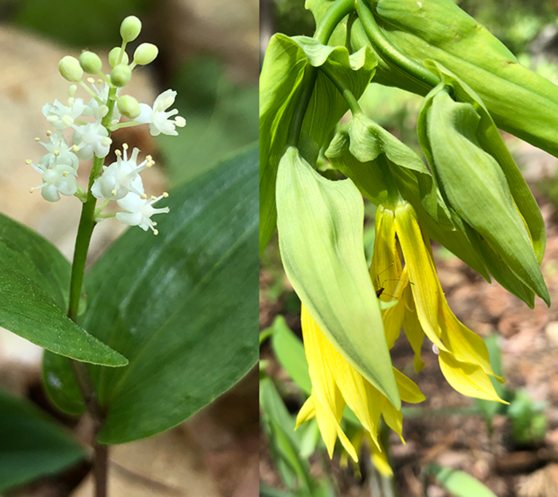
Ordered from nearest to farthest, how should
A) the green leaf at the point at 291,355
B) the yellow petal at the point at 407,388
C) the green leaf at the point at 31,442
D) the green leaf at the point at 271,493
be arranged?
the yellow petal at the point at 407,388
the green leaf at the point at 31,442
the green leaf at the point at 291,355
the green leaf at the point at 271,493

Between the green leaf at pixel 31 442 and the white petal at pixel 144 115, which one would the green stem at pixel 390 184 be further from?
the green leaf at pixel 31 442

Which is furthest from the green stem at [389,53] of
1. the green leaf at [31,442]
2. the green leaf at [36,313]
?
the green leaf at [31,442]

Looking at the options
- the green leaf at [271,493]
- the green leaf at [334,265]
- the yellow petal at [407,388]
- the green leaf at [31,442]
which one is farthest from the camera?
the green leaf at [271,493]

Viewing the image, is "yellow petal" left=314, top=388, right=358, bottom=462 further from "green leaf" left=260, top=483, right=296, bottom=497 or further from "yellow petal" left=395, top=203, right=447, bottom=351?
"green leaf" left=260, top=483, right=296, bottom=497

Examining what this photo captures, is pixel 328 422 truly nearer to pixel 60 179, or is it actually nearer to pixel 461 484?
pixel 60 179

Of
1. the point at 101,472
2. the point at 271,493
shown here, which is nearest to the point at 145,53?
the point at 101,472

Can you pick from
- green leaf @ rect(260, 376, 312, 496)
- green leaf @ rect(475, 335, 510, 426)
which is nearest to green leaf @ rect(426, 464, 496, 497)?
green leaf @ rect(475, 335, 510, 426)
